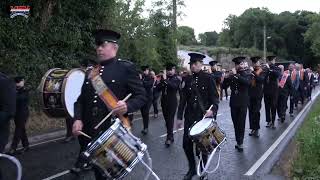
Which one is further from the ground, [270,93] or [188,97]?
[188,97]

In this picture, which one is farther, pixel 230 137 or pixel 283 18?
pixel 283 18

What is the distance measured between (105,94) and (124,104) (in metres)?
0.28

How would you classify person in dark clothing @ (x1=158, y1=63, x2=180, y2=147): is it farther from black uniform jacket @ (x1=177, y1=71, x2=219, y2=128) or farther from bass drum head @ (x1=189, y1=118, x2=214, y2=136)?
bass drum head @ (x1=189, y1=118, x2=214, y2=136)

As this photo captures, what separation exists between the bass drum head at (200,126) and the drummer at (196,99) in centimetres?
40

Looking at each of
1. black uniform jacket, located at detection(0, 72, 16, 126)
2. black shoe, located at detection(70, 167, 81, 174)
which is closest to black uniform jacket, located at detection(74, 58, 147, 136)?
black uniform jacket, located at detection(0, 72, 16, 126)

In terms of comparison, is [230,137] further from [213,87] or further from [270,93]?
[213,87]

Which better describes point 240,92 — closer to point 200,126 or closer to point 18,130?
point 200,126

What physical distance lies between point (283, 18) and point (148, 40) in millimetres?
65426

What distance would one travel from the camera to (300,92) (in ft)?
78.0

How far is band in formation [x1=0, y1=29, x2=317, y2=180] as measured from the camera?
507cm

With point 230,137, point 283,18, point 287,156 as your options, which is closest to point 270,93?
point 230,137

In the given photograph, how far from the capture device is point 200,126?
7.57m

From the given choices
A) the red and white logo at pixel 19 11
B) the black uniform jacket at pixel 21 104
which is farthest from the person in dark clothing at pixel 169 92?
the red and white logo at pixel 19 11

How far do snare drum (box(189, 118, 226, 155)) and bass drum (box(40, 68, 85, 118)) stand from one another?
9.90 ft
